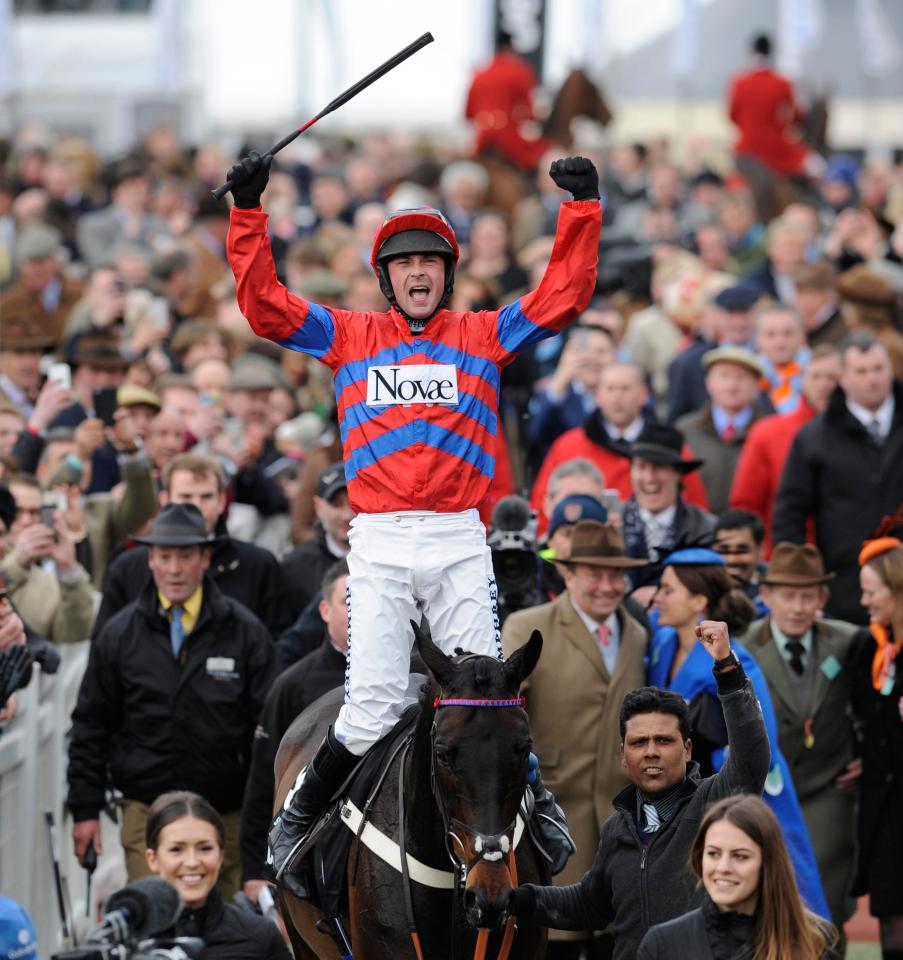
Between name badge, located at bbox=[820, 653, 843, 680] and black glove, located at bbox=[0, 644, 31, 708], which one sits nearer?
black glove, located at bbox=[0, 644, 31, 708]

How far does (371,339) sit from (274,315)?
1.10 feet

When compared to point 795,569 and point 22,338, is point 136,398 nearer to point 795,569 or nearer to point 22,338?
point 22,338

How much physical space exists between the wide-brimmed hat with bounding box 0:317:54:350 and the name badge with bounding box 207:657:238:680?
379cm

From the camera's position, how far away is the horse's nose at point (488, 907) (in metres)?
6.17

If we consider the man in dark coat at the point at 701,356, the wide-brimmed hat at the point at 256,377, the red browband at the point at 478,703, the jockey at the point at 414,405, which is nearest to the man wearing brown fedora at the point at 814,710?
the jockey at the point at 414,405

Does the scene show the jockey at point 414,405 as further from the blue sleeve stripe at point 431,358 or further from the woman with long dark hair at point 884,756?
the woman with long dark hair at point 884,756

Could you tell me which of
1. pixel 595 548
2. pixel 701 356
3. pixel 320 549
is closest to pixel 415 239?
pixel 595 548

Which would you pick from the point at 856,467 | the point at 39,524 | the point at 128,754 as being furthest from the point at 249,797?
the point at 856,467

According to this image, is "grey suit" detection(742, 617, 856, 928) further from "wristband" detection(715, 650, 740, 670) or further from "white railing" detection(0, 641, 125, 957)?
"white railing" detection(0, 641, 125, 957)

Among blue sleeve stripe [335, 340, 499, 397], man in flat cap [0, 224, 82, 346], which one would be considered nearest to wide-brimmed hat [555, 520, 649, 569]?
blue sleeve stripe [335, 340, 499, 397]

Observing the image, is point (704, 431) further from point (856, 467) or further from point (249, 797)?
point (249, 797)

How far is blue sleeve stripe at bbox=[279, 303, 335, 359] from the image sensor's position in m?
7.17

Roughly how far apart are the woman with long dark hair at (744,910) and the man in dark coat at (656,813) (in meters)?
0.77

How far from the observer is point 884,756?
30.7 feet
